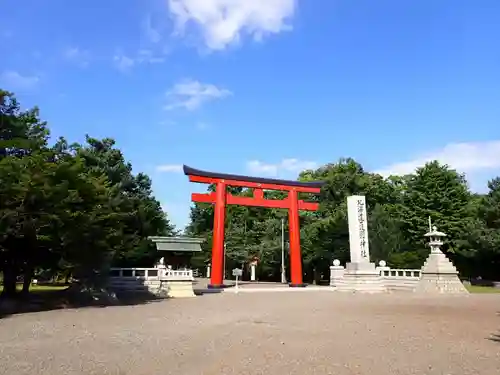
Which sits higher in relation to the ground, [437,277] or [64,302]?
[437,277]

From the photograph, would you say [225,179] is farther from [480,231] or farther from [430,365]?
[430,365]

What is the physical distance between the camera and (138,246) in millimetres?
29484

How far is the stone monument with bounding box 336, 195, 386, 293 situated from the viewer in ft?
100.0

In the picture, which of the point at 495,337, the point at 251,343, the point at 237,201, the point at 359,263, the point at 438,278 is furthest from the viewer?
the point at 237,201

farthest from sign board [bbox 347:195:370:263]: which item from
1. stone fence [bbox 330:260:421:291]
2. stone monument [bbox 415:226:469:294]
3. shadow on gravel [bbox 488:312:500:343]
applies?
shadow on gravel [bbox 488:312:500:343]

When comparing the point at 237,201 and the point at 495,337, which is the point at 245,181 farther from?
the point at 495,337

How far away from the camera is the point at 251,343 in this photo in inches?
371

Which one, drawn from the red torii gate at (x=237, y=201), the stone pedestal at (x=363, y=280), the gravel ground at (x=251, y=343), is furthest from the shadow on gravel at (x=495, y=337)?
the red torii gate at (x=237, y=201)

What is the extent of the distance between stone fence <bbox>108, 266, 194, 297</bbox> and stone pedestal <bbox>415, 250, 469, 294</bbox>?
14.2m

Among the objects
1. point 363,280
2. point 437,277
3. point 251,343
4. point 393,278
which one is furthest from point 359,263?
point 251,343

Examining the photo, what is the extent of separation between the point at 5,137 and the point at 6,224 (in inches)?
265

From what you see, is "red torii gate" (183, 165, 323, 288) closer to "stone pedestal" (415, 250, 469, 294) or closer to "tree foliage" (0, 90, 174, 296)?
"tree foliage" (0, 90, 174, 296)

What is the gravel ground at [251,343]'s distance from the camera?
7.14m

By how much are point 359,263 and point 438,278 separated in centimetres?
543
